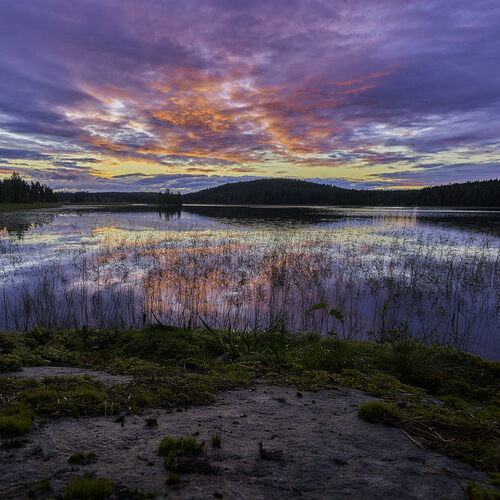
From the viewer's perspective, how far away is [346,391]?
15.3 feet

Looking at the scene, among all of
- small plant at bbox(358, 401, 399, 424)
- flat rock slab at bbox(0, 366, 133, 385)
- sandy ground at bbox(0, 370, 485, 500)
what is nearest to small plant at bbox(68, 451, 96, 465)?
sandy ground at bbox(0, 370, 485, 500)

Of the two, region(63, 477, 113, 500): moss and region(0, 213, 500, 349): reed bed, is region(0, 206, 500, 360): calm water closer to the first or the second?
region(0, 213, 500, 349): reed bed

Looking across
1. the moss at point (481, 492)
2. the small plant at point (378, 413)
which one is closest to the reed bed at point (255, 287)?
the small plant at point (378, 413)

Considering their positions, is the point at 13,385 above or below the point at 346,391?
above

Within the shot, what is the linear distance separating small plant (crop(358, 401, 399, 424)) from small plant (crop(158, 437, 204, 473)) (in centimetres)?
205

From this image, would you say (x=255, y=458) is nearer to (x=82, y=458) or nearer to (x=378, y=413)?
(x=82, y=458)

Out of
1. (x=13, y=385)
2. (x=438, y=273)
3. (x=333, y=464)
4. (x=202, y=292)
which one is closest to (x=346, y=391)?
(x=333, y=464)

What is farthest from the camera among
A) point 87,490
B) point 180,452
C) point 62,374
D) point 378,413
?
point 62,374

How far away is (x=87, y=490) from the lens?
2.17 m

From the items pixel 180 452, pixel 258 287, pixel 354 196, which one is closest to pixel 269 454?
pixel 180 452

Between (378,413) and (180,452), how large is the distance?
7.82 feet

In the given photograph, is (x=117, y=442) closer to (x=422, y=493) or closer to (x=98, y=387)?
(x=98, y=387)

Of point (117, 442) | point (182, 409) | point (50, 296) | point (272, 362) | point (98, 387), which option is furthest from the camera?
point (50, 296)

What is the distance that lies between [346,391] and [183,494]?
3.16 m
